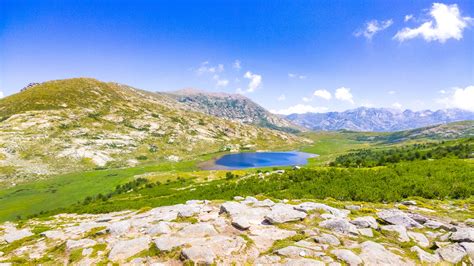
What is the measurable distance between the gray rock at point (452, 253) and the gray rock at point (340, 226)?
583 cm

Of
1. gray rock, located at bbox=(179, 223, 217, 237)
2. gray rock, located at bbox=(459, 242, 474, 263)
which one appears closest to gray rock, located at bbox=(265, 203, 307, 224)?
gray rock, located at bbox=(179, 223, 217, 237)

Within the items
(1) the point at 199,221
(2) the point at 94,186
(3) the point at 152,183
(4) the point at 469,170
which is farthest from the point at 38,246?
(2) the point at 94,186

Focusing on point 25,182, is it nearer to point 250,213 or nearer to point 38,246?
point 38,246

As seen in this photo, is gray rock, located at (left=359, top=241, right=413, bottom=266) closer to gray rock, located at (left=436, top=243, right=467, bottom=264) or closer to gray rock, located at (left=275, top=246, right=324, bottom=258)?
gray rock, located at (left=275, top=246, right=324, bottom=258)

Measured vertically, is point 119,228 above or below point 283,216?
below

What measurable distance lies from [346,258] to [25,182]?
178 metres

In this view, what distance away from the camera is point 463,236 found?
788 inches

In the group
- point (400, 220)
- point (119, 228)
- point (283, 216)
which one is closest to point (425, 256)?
point (400, 220)

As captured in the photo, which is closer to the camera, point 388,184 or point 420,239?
point 420,239

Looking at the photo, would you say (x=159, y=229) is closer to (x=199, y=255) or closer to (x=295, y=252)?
(x=199, y=255)

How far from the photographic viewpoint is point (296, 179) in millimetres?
69125

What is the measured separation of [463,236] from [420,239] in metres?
2.87

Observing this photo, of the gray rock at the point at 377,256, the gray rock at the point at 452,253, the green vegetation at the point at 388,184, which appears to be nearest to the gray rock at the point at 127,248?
the gray rock at the point at 377,256


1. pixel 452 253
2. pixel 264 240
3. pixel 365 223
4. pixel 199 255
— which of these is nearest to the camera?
pixel 452 253
